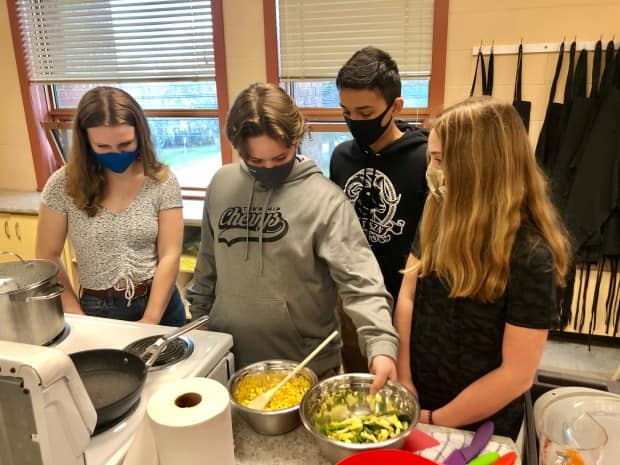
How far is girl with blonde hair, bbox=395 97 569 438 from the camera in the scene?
1.06 m

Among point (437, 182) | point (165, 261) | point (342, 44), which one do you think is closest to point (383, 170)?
point (437, 182)

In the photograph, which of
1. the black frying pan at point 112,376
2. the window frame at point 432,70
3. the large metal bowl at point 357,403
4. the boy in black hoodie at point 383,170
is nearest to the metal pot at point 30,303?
the black frying pan at point 112,376

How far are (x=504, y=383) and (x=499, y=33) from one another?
2.17 m

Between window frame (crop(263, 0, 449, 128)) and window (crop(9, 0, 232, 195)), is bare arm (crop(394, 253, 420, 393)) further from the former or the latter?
window (crop(9, 0, 232, 195))

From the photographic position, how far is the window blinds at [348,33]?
2.73 metres

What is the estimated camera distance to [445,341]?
1.22 meters

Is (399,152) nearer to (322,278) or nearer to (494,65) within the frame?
(322,278)

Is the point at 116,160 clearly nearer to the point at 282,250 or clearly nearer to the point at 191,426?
the point at 282,250

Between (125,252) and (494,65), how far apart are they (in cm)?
219

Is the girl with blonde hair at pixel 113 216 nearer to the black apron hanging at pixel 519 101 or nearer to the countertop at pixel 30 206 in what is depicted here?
the countertop at pixel 30 206

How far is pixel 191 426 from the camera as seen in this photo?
2.57 feet

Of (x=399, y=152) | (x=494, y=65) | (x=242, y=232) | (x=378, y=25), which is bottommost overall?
(x=242, y=232)

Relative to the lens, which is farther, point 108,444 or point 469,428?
point 469,428

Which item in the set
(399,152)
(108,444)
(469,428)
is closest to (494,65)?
Result: (399,152)
